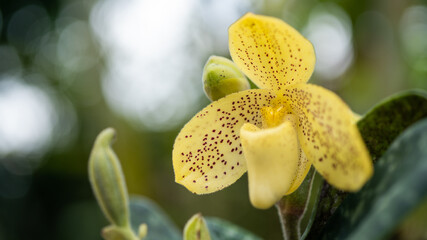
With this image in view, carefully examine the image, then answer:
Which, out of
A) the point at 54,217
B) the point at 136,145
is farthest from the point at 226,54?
the point at 54,217

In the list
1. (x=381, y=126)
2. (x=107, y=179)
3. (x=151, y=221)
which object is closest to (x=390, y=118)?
(x=381, y=126)

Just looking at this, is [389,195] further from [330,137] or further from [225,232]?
[225,232]

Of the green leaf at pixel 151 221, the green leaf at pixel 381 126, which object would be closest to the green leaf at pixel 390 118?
the green leaf at pixel 381 126

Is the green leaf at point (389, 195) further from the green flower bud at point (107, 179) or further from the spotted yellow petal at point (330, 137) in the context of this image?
the green flower bud at point (107, 179)

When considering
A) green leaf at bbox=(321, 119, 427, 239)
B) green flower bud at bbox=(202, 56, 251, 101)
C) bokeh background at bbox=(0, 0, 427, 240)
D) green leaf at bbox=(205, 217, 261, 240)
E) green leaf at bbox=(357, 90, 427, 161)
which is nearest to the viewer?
green leaf at bbox=(321, 119, 427, 239)

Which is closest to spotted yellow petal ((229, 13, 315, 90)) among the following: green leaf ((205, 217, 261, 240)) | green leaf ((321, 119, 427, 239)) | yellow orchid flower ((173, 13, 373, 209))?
yellow orchid flower ((173, 13, 373, 209))

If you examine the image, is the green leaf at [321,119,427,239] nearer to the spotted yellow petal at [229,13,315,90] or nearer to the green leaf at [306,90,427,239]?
the green leaf at [306,90,427,239]

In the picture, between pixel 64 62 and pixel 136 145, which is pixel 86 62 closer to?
pixel 64 62
